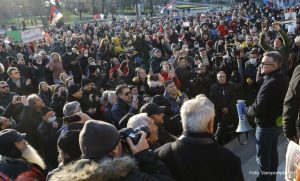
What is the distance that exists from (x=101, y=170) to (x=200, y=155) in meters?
0.71

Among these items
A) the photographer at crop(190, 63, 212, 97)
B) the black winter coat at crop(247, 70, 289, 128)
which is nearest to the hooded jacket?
the black winter coat at crop(247, 70, 289, 128)

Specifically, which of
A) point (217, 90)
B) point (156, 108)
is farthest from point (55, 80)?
point (156, 108)

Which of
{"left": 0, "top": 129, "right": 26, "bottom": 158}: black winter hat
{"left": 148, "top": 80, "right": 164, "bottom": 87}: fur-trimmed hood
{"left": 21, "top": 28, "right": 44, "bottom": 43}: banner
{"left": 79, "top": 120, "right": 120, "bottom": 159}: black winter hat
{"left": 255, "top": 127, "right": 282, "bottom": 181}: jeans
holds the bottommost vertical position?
{"left": 255, "top": 127, "right": 282, "bottom": 181}: jeans

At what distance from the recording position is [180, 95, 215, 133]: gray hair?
253 centimetres

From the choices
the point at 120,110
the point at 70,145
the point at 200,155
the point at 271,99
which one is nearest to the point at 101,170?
the point at 200,155

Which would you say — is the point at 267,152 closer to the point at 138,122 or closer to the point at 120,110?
the point at 138,122

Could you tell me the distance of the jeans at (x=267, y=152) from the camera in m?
4.05

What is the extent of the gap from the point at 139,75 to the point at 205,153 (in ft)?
16.2

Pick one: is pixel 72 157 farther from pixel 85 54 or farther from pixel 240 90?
pixel 85 54

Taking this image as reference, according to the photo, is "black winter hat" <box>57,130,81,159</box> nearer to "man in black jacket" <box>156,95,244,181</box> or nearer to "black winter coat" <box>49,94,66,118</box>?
"man in black jacket" <box>156,95,244,181</box>

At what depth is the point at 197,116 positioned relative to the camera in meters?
2.53

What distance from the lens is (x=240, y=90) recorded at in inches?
257

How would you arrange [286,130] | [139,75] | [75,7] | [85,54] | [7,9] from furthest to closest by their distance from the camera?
[75,7] → [7,9] → [85,54] → [139,75] → [286,130]

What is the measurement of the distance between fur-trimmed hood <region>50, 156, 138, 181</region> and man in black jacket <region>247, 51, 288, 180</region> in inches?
85.8
